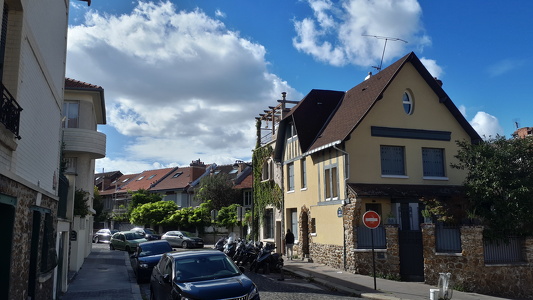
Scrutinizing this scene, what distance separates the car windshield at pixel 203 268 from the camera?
9648 millimetres

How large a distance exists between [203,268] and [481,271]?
1017 centimetres

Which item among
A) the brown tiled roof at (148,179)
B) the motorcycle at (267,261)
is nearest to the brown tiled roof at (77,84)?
the motorcycle at (267,261)

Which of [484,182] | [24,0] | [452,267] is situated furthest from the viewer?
[484,182]

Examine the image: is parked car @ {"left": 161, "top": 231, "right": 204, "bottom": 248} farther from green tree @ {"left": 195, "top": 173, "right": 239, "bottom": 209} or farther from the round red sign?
the round red sign

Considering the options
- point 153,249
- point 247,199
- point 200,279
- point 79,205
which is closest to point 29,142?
point 200,279

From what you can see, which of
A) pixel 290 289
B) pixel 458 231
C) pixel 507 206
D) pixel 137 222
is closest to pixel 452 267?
pixel 458 231

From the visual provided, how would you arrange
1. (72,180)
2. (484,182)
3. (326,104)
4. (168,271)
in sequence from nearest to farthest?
(168,271) < (72,180) < (484,182) < (326,104)

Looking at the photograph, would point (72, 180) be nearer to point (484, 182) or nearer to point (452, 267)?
point (452, 267)

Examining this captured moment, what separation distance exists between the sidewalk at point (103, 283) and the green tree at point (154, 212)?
22.5 m

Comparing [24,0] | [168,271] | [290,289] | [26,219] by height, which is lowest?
[290,289]

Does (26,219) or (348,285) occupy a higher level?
(26,219)

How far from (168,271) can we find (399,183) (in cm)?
1350

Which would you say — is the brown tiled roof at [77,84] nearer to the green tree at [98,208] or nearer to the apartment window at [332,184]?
the apartment window at [332,184]

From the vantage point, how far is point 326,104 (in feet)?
84.7
